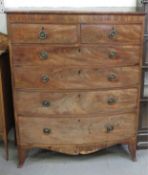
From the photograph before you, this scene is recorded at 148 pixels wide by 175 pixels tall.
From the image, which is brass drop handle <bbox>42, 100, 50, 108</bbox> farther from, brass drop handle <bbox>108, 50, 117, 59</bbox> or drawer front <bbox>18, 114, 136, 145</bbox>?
brass drop handle <bbox>108, 50, 117, 59</bbox>

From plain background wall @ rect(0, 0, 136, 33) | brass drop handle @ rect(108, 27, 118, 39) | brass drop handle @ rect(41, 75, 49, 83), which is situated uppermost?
plain background wall @ rect(0, 0, 136, 33)

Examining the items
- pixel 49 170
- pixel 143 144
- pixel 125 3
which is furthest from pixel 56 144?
pixel 125 3

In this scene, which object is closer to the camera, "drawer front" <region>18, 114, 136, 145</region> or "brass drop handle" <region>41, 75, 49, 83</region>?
"brass drop handle" <region>41, 75, 49, 83</region>

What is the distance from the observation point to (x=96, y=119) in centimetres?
200

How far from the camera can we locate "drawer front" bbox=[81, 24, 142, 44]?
1.79 metres

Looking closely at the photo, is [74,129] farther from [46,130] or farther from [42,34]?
[42,34]

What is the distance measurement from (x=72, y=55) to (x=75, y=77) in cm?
15

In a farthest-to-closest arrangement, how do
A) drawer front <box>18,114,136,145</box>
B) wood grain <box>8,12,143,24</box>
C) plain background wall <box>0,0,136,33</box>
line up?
1. plain background wall <box>0,0,136,33</box>
2. drawer front <box>18,114,136,145</box>
3. wood grain <box>8,12,143,24</box>

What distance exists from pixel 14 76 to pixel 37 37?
298 mm

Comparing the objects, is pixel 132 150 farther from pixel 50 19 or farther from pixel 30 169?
pixel 50 19

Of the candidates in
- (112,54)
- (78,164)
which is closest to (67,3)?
(112,54)

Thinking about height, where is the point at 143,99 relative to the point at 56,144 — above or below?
above

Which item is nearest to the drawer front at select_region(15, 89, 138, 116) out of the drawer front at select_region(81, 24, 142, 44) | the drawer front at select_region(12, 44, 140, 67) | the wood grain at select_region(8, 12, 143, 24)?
the drawer front at select_region(12, 44, 140, 67)

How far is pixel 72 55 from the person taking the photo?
1.84 m
